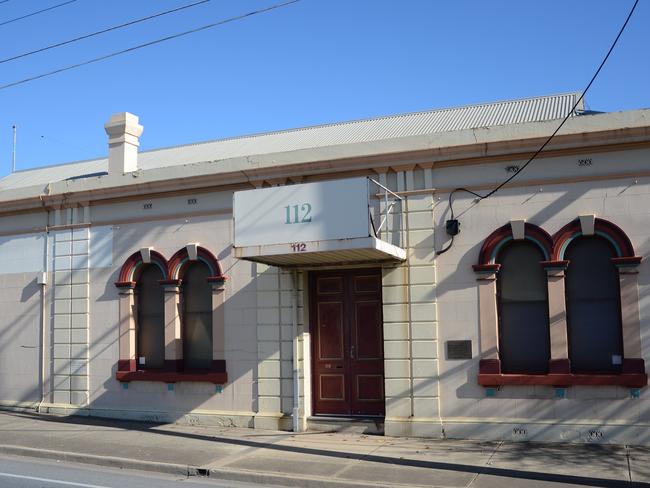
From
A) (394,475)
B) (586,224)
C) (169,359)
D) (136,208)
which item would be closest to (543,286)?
(586,224)

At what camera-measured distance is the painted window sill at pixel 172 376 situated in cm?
1494

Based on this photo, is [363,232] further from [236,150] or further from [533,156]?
[236,150]

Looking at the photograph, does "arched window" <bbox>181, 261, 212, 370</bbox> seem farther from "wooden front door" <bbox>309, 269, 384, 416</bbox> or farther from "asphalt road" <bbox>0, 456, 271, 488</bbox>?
"asphalt road" <bbox>0, 456, 271, 488</bbox>

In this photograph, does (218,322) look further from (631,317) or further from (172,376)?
(631,317)

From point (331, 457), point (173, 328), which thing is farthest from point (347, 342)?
point (173, 328)

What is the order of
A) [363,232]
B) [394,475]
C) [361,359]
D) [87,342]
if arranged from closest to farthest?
[394,475] → [363,232] → [361,359] → [87,342]

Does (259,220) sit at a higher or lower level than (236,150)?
lower

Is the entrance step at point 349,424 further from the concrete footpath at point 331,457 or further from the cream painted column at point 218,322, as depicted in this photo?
the cream painted column at point 218,322

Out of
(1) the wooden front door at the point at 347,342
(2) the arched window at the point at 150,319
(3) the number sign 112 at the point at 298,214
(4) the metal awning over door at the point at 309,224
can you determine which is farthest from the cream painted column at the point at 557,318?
(2) the arched window at the point at 150,319

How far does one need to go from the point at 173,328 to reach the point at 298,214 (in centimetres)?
467

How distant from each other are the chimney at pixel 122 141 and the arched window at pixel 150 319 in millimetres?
2538

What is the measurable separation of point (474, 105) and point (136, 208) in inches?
367

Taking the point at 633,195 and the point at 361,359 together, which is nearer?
the point at 633,195

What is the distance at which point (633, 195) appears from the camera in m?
12.3
